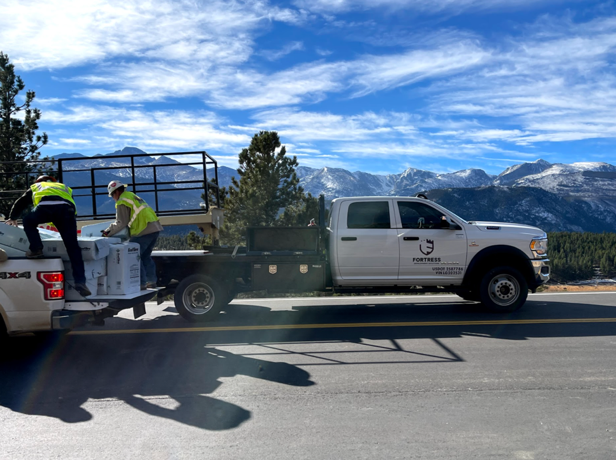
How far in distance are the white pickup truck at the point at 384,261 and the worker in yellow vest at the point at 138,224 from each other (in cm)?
51

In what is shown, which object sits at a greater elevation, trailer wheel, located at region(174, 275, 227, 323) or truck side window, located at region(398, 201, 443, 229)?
truck side window, located at region(398, 201, 443, 229)

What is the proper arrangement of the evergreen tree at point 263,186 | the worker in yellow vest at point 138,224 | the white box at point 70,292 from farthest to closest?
the evergreen tree at point 263,186
the worker in yellow vest at point 138,224
the white box at point 70,292

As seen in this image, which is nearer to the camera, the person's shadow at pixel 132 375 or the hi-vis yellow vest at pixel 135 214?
the person's shadow at pixel 132 375

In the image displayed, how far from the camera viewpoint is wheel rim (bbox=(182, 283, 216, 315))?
8.46m

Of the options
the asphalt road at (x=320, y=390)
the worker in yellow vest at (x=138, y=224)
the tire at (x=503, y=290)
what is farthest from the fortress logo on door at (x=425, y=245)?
the worker in yellow vest at (x=138, y=224)

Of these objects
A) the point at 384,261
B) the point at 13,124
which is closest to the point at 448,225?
the point at 384,261

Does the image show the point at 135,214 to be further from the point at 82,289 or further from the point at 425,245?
the point at 425,245

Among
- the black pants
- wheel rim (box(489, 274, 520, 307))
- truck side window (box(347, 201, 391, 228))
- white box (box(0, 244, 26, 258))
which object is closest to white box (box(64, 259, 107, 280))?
the black pants

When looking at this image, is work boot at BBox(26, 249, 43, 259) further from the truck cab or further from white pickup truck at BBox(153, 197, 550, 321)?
the truck cab

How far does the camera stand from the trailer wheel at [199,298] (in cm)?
841

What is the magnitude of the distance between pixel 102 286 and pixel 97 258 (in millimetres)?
488

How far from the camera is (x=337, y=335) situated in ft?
24.4

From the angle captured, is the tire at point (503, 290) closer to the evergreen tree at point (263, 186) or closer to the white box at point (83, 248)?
the white box at point (83, 248)

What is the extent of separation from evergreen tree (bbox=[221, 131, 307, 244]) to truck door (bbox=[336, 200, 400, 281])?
2765 centimetres
